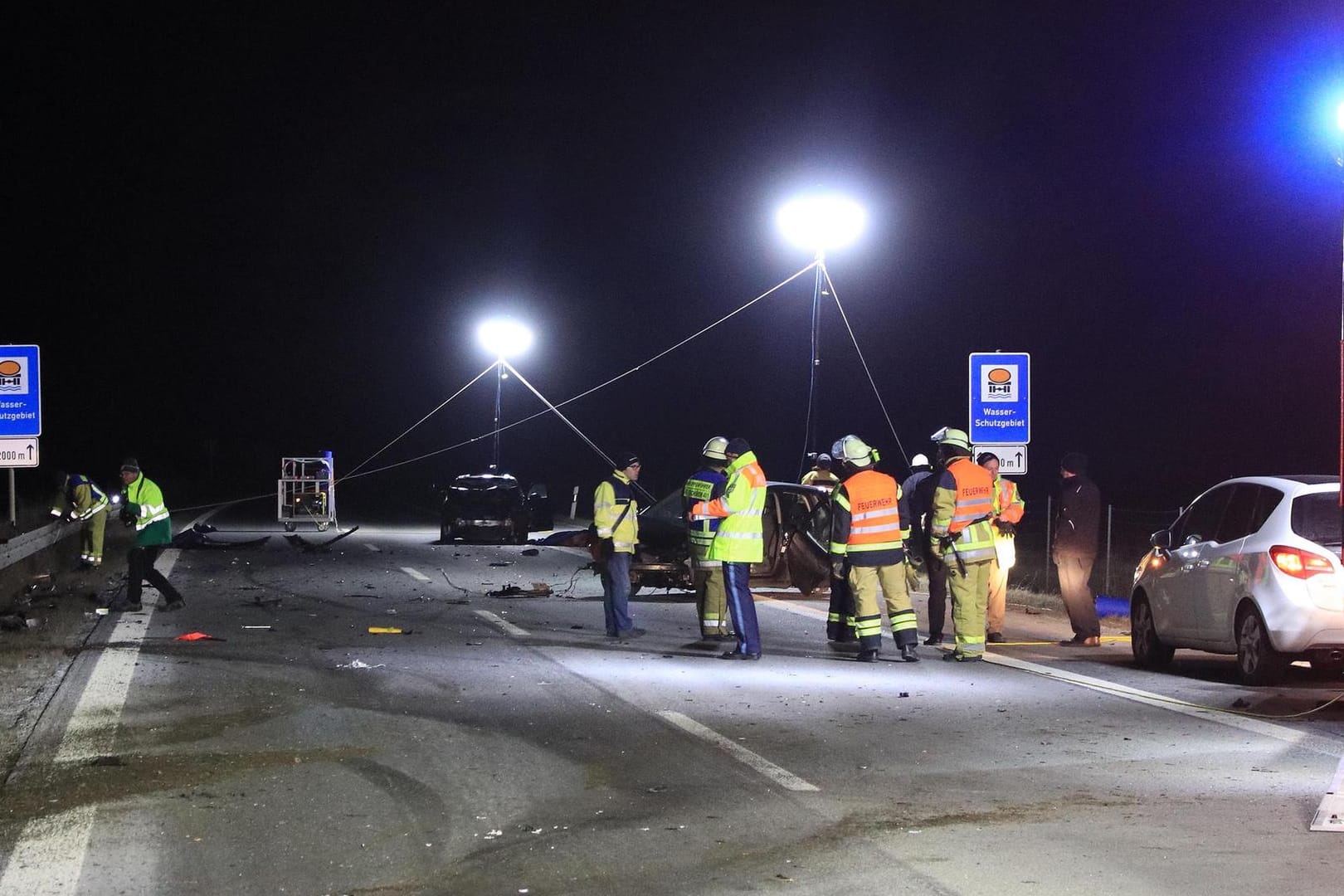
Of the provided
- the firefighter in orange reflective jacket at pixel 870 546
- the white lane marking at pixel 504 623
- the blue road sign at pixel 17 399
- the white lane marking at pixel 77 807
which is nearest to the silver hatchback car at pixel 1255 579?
the firefighter in orange reflective jacket at pixel 870 546

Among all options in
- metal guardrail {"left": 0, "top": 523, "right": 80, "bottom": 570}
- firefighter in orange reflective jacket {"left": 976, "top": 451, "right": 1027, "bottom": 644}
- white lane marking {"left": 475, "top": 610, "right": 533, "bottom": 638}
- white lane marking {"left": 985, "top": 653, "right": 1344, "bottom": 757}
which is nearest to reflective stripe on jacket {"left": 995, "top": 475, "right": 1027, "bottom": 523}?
firefighter in orange reflective jacket {"left": 976, "top": 451, "right": 1027, "bottom": 644}

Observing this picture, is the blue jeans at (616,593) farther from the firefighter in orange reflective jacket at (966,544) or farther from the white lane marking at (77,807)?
the white lane marking at (77,807)

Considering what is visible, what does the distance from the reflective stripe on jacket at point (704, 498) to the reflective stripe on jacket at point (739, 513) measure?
285 millimetres

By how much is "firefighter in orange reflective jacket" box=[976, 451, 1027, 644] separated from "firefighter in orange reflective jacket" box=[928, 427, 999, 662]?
1942 millimetres

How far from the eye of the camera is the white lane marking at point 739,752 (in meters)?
7.66

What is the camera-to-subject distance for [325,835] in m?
6.59

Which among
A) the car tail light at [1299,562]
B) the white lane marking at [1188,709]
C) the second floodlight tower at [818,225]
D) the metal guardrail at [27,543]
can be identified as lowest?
the white lane marking at [1188,709]

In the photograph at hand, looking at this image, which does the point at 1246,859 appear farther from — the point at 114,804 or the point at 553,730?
the point at 114,804

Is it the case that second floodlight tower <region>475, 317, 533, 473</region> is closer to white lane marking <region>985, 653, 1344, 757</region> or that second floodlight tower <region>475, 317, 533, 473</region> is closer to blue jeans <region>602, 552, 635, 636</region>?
blue jeans <region>602, 552, 635, 636</region>

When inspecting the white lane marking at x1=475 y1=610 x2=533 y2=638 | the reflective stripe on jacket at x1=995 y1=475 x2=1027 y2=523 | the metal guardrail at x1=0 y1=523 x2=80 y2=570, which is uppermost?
the reflective stripe on jacket at x1=995 y1=475 x2=1027 y2=523

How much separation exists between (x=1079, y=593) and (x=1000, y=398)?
14.5ft

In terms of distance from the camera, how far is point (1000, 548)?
1560 centimetres

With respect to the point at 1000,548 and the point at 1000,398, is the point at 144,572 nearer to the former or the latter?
the point at 1000,548

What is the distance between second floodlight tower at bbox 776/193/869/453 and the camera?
22828 millimetres
